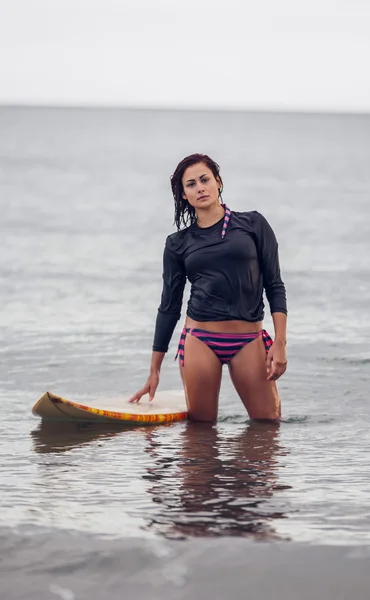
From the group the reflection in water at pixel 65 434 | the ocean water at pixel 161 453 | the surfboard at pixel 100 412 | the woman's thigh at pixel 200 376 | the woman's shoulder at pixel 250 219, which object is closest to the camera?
the ocean water at pixel 161 453

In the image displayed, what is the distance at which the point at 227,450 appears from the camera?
19.6 ft

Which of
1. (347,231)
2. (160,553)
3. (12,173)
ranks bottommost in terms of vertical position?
(160,553)

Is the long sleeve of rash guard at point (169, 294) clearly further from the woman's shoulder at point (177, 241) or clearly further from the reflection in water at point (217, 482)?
the reflection in water at point (217, 482)

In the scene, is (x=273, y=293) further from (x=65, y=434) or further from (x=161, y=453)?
(x=65, y=434)

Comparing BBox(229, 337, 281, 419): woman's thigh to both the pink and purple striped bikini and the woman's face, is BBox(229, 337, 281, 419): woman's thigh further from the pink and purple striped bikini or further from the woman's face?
the woman's face

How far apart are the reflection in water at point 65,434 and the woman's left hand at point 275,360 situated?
1.13 meters

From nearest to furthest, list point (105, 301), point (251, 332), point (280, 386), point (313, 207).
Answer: point (251, 332) < point (280, 386) < point (105, 301) < point (313, 207)

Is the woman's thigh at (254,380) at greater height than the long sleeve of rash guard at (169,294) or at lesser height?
lesser

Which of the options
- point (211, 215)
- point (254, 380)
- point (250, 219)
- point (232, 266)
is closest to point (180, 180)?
point (211, 215)

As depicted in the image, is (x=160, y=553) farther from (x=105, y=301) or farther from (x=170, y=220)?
(x=170, y=220)

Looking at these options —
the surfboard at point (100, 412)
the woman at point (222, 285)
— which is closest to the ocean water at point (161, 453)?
the surfboard at point (100, 412)

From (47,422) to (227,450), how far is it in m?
1.57

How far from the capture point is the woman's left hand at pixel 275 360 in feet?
20.5

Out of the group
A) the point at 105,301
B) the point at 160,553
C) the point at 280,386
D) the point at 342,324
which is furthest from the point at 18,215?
the point at 160,553
